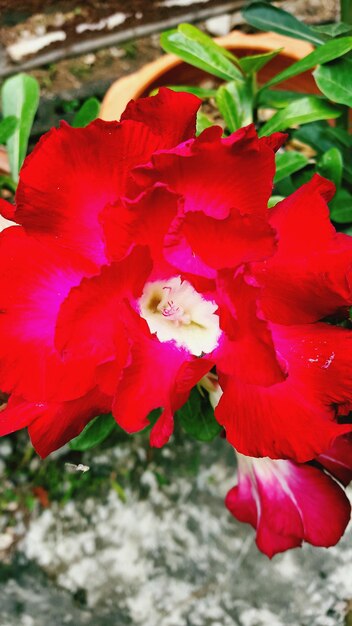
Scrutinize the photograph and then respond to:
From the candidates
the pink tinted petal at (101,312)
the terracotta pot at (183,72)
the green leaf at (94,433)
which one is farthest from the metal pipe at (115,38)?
the pink tinted petal at (101,312)

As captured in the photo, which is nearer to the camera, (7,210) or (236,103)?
(7,210)

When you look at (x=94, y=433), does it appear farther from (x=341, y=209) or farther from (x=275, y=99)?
(x=275, y=99)

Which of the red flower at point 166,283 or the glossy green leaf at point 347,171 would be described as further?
the glossy green leaf at point 347,171

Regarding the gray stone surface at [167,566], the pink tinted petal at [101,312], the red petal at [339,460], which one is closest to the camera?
the pink tinted petal at [101,312]

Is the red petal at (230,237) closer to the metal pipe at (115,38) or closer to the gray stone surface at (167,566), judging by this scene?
the gray stone surface at (167,566)

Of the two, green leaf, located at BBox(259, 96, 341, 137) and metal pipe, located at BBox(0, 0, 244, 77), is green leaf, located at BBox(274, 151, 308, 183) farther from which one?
metal pipe, located at BBox(0, 0, 244, 77)

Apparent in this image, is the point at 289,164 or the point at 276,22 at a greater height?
the point at 276,22

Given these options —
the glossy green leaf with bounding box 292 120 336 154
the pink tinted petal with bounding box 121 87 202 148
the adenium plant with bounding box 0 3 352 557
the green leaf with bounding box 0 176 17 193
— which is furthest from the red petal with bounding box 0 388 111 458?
the glossy green leaf with bounding box 292 120 336 154

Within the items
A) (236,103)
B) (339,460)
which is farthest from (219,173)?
(236,103)
